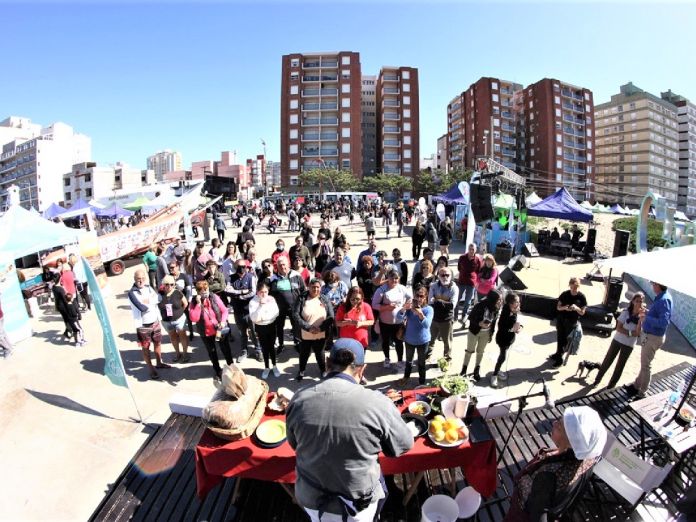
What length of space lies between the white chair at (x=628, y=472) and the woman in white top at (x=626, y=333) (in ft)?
8.32

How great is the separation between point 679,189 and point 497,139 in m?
63.1

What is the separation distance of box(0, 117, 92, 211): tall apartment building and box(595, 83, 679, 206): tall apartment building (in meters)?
121

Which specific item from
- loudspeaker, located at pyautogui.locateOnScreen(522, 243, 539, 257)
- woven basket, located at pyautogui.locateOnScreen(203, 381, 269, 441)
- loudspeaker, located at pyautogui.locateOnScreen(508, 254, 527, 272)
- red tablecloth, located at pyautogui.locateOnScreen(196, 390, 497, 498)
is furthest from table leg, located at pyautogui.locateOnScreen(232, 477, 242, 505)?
loudspeaker, located at pyautogui.locateOnScreen(522, 243, 539, 257)

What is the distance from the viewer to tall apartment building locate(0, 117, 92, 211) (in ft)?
259

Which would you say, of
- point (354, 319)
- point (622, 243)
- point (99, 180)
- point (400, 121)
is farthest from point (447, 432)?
point (99, 180)

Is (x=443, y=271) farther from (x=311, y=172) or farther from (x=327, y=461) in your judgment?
(x=311, y=172)

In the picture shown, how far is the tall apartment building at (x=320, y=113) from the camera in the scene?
65.5m

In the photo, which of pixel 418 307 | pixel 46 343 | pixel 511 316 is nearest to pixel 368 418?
pixel 418 307

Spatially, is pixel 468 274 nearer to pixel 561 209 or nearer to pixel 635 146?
pixel 561 209

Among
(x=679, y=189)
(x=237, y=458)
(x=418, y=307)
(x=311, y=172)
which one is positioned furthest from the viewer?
→ (x=679, y=189)

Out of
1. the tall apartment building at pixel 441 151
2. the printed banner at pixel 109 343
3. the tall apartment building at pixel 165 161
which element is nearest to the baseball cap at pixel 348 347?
the printed banner at pixel 109 343

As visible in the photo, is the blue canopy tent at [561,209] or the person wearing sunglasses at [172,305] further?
the blue canopy tent at [561,209]

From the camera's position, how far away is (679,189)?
97.8 meters

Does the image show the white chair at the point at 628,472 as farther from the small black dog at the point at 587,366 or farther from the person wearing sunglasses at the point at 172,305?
the person wearing sunglasses at the point at 172,305
